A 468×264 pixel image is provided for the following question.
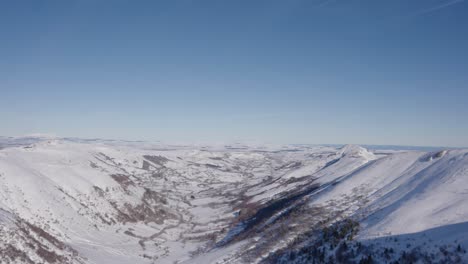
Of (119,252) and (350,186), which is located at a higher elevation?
(350,186)

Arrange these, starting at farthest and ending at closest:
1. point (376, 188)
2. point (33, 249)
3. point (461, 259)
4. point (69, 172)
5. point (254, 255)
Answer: point (69, 172) → point (376, 188) → point (254, 255) → point (33, 249) → point (461, 259)


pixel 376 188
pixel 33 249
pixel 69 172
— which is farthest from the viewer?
pixel 69 172

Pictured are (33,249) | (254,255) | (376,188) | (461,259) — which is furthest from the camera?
(376,188)

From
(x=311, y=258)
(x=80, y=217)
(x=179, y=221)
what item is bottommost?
(x=179, y=221)

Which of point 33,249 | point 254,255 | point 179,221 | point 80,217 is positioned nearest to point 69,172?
point 80,217

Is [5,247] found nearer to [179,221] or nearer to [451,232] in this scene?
[451,232]

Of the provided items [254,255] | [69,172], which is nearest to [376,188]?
[254,255]

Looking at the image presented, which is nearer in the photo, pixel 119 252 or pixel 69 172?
pixel 119 252

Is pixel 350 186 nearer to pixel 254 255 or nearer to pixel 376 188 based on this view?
pixel 376 188

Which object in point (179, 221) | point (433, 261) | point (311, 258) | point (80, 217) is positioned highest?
point (433, 261)
